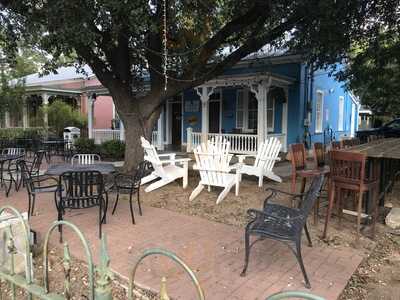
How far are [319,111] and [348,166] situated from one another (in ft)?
35.7

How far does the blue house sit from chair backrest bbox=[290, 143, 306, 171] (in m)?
5.13

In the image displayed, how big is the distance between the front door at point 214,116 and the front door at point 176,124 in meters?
1.65

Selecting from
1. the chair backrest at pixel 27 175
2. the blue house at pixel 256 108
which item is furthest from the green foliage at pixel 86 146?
the chair backrest at pixel 27 175

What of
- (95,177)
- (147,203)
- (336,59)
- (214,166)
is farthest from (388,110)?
(95,177)

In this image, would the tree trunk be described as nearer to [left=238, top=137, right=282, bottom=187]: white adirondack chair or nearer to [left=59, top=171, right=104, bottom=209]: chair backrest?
[left=238, top=137, right=282, bottom=187]: white adirondack chair

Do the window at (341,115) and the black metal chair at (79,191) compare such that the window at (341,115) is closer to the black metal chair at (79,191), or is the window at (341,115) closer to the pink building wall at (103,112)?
the pink building wall at (103,112)

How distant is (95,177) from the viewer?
429 centimetres

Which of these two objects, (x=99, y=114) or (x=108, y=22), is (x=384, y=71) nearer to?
(x=108, y=22)

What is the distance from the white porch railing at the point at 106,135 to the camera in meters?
15.4

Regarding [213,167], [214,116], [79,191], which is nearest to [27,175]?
[79,191]

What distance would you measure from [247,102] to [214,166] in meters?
7.31

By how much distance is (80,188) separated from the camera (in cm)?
425

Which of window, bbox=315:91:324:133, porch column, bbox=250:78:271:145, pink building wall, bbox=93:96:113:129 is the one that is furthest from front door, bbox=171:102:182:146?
pink building wall, bbox=93:96:113:129

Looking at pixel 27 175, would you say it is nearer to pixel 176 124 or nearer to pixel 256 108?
pixel 256 108
